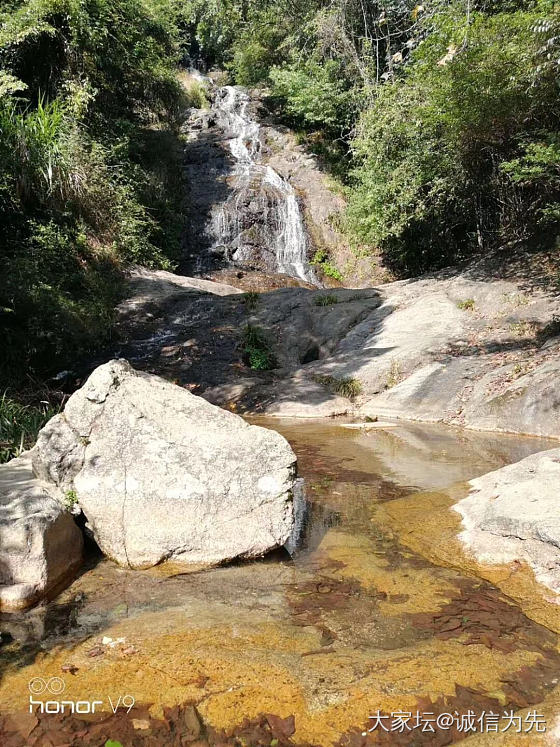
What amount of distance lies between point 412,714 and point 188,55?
136ft

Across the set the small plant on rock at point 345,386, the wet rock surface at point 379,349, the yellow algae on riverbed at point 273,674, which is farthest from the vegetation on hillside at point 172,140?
the yellow algae on riverbed at point 273,674

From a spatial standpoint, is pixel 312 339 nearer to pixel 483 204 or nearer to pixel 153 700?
pixel 483 204

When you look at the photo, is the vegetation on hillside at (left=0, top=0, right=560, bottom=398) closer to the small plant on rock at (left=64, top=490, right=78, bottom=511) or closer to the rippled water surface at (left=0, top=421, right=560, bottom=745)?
the small plant on rock at (left=64, top=490, right=78, bottom=511)

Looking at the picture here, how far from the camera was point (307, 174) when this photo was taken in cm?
2322

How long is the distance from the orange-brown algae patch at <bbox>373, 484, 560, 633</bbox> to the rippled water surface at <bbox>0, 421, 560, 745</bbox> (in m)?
0.01

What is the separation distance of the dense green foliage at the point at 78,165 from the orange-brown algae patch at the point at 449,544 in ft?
22.2

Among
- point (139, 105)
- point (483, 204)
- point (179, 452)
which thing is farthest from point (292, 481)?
point (139, 105)

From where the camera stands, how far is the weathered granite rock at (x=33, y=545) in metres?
3.33

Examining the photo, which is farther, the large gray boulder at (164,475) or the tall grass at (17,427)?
the tall grass at (17,427)

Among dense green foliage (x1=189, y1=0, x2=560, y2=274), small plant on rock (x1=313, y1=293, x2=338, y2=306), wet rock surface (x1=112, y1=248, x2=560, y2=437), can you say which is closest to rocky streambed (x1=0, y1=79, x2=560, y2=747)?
wet rock surface (x1=112, y1=248, x2=560, y2=437)

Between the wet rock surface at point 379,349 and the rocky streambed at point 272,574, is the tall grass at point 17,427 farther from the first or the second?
the wet rock surface at point 379,349

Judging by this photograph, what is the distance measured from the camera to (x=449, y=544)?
390cm

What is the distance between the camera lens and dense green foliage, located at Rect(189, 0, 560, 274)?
11.5m

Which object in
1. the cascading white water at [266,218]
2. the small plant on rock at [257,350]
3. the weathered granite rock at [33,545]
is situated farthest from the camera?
the cascading white water at [266,218]
